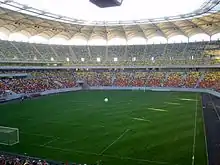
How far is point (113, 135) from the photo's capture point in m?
25.8

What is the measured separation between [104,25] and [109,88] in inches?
695

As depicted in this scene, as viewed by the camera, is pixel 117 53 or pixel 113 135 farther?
pixel 117 53

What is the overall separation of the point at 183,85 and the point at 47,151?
54.3 metres

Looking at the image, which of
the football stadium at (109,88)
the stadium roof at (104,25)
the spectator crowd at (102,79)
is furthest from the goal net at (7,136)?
the spectator crowd at (102,79)

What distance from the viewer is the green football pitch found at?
20.3 meters

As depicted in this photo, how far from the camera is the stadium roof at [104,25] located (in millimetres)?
54591

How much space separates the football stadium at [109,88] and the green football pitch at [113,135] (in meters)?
0.09

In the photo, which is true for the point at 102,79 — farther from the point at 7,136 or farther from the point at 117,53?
the point at 7,136

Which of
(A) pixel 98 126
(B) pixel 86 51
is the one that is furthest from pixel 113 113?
(B) pixel 86 51

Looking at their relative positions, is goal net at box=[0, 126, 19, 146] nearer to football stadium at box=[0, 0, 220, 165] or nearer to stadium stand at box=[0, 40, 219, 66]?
football stadium at box=[0, 0, 220, 165]

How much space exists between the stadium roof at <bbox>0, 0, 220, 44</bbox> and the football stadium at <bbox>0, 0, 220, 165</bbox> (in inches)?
10.4

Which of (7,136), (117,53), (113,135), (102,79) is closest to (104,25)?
(102,79)

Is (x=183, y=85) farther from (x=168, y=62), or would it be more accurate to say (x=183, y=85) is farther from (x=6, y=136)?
(x=6, y=136)

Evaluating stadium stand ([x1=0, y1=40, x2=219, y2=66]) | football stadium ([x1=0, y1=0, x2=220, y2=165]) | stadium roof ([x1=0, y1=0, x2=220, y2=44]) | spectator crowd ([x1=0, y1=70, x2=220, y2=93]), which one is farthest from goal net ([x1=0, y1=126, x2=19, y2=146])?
stadium stand ([x1=0, y1=40, x2=219, y2=66])
